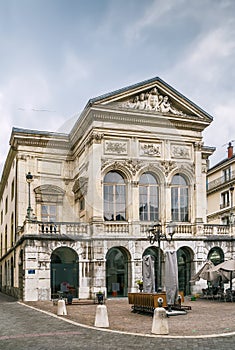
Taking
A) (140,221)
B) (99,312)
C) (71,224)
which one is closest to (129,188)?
(140,221)

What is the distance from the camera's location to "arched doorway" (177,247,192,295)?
3586 centimetres

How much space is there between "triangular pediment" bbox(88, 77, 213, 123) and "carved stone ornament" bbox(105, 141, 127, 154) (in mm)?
2480

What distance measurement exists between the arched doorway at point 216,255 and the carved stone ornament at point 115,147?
32.6ft

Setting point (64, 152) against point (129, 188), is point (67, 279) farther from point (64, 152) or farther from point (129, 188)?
point (64, 152)

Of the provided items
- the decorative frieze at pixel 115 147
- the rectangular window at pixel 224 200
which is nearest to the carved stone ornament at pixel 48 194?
the decorative frieze at pixel 115 147

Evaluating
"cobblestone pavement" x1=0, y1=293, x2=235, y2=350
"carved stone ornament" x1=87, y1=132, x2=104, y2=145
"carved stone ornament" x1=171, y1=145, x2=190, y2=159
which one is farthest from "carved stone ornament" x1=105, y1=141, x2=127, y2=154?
"cobblestone pavement" x1=0, y1=293, x2=235, y2=350

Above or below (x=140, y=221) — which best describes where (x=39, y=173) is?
above

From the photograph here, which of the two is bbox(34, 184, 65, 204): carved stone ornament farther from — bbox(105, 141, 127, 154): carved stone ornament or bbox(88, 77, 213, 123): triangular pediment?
bbox(88, 77, 213, 123): triangular pediment

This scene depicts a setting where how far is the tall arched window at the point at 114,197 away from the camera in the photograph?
3475 cm

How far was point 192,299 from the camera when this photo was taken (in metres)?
31.1

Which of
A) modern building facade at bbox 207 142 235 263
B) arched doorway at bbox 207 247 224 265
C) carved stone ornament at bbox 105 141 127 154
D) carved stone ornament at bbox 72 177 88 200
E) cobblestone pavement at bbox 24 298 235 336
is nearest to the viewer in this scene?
cobblestone pavement at bbox 24 298 235 336

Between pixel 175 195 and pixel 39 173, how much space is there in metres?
10.9

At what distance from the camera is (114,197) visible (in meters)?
35.0

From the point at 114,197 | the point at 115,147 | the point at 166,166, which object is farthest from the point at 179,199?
the point at 115,147
